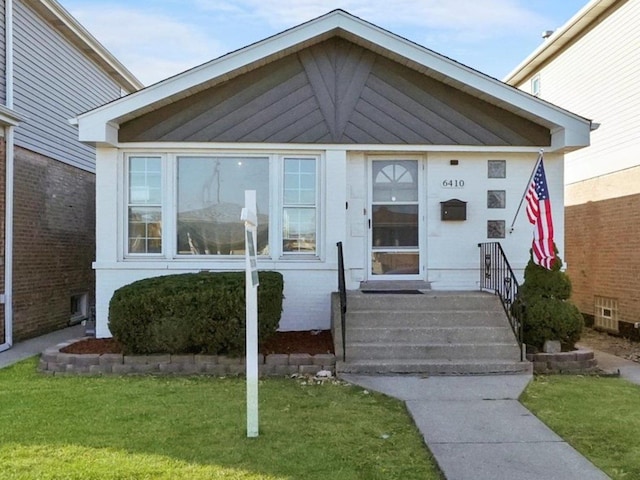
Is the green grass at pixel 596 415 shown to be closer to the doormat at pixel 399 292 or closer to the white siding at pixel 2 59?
the doormat at pixel 399 292

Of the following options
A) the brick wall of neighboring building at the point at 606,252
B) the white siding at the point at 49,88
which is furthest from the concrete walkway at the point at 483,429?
the white siding at the point at 49,88

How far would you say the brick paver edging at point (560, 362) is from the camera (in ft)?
Answer: 21.9

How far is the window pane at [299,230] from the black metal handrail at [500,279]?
262 centimetres

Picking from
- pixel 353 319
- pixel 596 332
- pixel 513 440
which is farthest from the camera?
pixel 596 332

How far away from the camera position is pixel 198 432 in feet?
14.5

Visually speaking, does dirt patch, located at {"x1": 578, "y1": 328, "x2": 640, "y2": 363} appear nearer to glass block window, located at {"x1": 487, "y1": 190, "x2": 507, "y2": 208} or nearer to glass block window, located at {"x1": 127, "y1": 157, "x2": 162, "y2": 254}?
glass block window, located at {"x1": 487, "y1": 190, "x2": 507, "y2": 208}

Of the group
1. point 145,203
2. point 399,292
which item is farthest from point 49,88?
point 399,292

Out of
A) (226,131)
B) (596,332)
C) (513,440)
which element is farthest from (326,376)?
(596,332)

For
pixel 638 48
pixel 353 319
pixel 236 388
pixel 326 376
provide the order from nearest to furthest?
pixel 236 388 < pixel 326 376 < pixel 353 319 < pixel 638 48

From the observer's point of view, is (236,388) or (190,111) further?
(190,111)

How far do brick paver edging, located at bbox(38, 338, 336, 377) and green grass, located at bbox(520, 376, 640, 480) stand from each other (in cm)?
239

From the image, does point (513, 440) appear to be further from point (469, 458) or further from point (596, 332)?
point (596, 332)

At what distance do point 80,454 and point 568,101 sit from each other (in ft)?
38.8

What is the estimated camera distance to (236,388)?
588 centimetres
